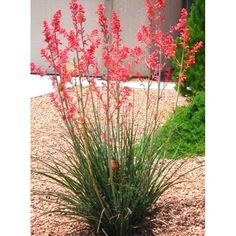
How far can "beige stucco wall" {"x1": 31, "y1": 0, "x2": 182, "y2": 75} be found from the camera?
518 inches

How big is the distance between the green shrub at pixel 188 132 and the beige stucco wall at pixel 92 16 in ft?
20.2

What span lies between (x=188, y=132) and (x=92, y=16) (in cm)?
732

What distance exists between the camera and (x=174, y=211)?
3762 millimetres

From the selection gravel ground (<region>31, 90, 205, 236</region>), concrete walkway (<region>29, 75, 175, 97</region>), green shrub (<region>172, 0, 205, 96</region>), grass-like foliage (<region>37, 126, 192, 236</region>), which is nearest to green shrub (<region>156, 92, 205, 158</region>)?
gravel ground (<region>31, 90, 205, 236</region>)

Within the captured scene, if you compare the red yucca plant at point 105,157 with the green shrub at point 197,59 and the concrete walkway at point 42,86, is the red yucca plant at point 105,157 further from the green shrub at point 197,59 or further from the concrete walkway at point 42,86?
the concrete walkway at point 42,86

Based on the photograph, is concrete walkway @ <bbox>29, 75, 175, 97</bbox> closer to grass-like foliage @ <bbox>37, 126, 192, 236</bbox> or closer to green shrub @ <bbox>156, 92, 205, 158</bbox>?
green shrub @ <bbox>156, 92, 205, 158</bbox>

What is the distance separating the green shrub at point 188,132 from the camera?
18.4 feet

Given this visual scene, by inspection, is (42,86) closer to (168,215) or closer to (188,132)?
(188,132)

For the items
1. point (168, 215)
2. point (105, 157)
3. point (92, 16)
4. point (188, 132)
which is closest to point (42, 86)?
point (92, 16)
